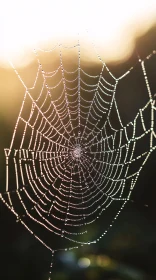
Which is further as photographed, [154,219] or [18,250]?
[154,219]

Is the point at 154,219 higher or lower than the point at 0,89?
lower

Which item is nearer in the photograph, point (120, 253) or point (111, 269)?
point (111, 269)

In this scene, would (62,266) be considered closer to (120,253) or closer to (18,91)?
(120,253)

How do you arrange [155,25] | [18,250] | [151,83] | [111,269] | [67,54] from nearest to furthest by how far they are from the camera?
1. [111,269]
2. [18,250]
3. [151,83]
4. [67,54]
5. [155,25]

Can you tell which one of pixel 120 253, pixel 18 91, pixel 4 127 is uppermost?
pixel 18 91

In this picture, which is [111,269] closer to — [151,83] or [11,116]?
[11,116]

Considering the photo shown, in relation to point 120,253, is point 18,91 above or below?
above

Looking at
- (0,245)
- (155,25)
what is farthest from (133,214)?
(155,25)

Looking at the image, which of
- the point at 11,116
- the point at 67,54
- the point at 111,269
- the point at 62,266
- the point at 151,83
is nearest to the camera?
the point at 111,269

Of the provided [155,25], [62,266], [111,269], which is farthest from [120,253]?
[155,25]
